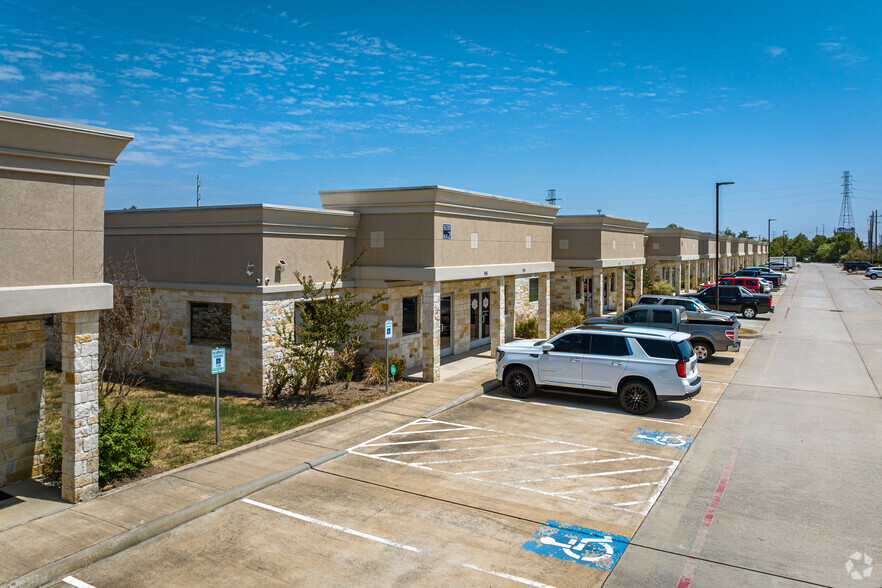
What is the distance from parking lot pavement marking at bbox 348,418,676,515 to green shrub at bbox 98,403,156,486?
3.77 m

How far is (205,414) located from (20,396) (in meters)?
4.68

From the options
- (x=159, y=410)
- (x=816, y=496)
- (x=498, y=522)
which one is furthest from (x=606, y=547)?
(x=159, y=410)

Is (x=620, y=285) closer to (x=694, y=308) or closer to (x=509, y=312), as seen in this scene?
(x=694, y=308)

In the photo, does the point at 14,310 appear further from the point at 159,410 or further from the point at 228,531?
the point at 159,410

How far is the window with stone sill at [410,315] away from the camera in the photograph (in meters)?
18.9

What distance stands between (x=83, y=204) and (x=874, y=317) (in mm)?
39648

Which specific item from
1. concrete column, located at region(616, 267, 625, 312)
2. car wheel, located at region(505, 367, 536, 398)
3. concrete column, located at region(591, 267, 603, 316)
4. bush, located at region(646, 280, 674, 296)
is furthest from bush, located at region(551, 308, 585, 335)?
bush, located at region(646, 280, 674, 296)

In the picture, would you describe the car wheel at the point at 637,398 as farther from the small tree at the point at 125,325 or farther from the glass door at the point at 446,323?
the small tree at the point at 125,325

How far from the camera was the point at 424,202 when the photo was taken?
16969 mm

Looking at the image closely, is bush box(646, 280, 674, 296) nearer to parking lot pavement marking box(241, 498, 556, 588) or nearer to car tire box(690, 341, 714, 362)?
car tire box(690, 341, 714, 362)

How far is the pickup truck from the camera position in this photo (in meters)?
21.0

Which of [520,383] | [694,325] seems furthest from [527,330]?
[520,383]

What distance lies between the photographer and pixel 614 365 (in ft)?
47.0

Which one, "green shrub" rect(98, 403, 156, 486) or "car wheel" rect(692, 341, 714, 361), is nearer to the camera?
"green shrub" rect(98, 403, 156, 486)
